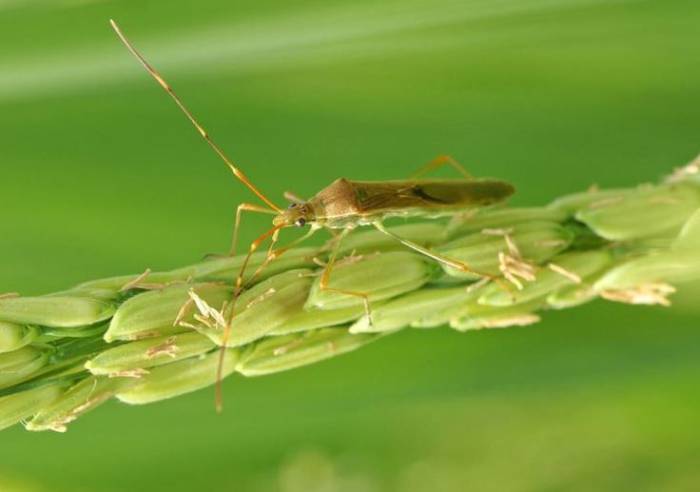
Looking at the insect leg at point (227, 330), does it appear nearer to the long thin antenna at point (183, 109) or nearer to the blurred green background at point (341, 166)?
the long thin antenna at point (183, 109)

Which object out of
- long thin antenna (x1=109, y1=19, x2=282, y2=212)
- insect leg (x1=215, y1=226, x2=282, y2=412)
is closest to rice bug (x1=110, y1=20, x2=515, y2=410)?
long thin antenna (x1=109, y1=19, x2=282, y2=212)

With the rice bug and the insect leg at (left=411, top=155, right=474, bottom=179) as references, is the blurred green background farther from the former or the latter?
the rice bug

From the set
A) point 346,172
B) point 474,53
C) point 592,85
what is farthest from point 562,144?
point 346,172

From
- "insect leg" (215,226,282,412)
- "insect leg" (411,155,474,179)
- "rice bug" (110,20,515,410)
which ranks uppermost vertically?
"insect leg" (411,155,474,179)

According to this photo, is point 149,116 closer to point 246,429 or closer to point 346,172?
point 346,172

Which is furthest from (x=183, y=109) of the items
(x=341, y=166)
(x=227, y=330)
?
(x=341, y=166)

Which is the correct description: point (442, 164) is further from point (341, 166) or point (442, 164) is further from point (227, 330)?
point (227, 330)
